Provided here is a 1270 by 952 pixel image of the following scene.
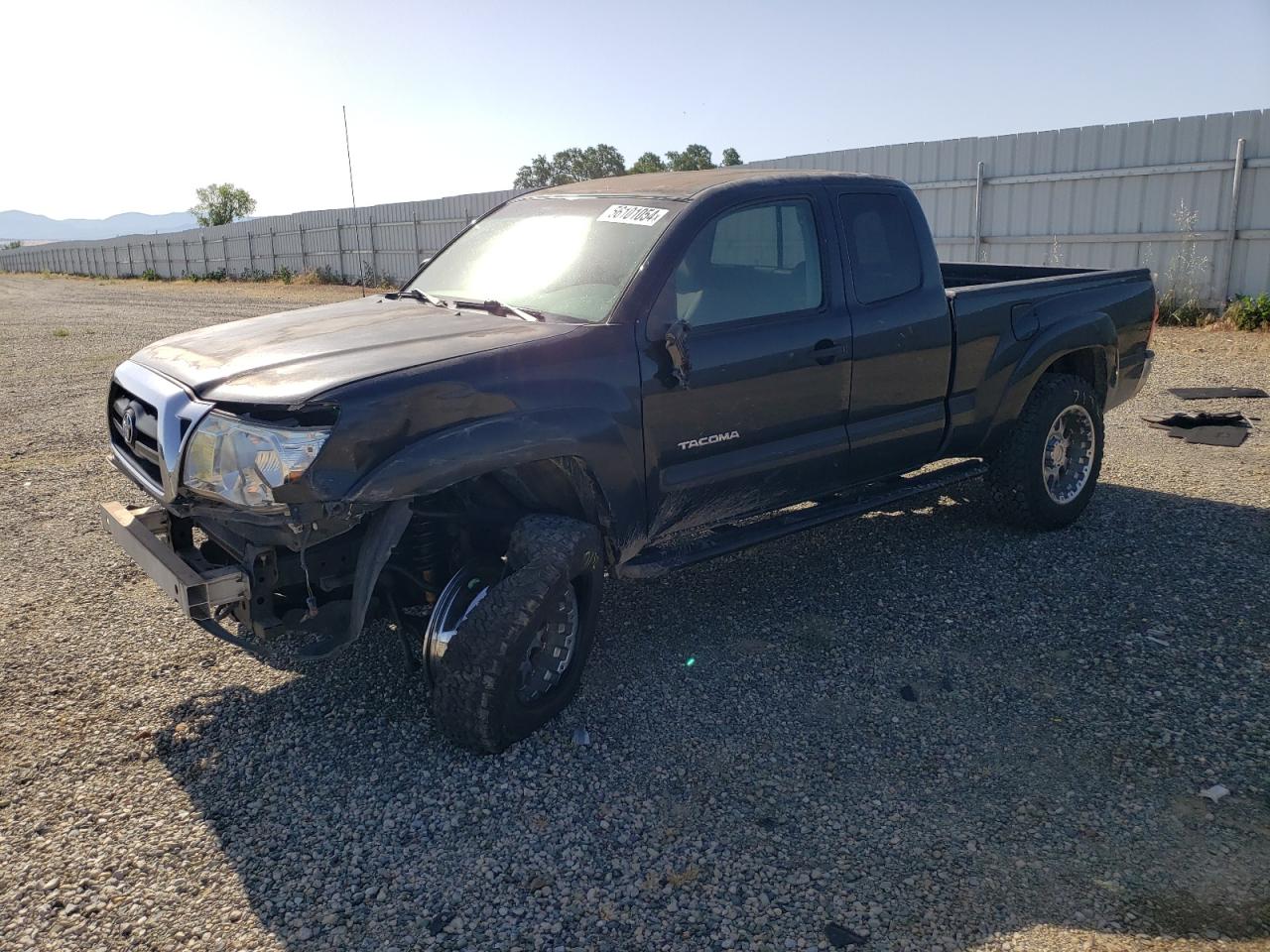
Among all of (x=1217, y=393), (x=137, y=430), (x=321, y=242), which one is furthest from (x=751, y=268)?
(x=321, y=242)

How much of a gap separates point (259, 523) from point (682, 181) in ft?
8.35

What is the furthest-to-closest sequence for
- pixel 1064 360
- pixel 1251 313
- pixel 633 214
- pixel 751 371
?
1. pixel 1251 313
2. pixel 1064 360
3. pixel 633 214
4. pixel 751 371

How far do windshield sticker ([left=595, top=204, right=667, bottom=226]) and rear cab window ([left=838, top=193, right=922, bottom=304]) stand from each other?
1056 millimetres

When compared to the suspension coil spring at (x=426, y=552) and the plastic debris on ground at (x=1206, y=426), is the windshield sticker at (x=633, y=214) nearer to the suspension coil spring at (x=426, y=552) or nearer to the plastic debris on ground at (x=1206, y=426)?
the suspension coil spring at (x=426, y=552)

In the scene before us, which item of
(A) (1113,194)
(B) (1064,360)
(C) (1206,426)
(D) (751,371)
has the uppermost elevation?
(A) (1113,194)

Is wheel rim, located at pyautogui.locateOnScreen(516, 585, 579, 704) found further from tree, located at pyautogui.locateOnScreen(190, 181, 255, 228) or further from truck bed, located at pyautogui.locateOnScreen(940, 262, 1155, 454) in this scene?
tree, located at pyautogui.locateOnScreen(190, 181, 255, 228)

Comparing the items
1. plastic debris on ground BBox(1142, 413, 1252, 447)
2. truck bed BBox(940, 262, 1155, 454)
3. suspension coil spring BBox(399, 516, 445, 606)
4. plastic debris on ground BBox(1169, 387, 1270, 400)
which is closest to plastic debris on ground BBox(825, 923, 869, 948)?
suspension coil spring BBox(399, 516, 445, 606)

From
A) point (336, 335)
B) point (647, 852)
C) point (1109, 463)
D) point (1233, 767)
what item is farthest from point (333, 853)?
point (1109, 463)

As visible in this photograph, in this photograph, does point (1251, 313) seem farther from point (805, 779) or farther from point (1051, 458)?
point (805, 779)

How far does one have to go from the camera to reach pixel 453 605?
3.59 m

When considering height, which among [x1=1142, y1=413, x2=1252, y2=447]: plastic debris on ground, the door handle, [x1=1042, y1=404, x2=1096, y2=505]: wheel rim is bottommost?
[x1=1142, y1=413, x2=1252, y2=447]: plastic debris on ground

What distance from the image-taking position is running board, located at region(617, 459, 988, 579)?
13.2ft

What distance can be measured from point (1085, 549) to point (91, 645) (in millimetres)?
5085

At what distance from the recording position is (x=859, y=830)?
316 cm
